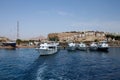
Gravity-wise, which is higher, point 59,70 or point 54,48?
point 54,48

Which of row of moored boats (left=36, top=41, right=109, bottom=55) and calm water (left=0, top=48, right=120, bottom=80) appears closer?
calm water (left=0, top=48, right=120, bottom=80)

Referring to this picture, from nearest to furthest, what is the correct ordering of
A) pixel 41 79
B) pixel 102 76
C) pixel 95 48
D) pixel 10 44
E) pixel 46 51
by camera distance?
pixel 41 79 < pixel 102 76 < pixel 46 51 < pixel 95 48 < pixel 10 44

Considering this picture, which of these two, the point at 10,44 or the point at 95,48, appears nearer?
the point at 95,48

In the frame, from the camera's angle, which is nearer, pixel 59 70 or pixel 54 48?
pixel 59 70

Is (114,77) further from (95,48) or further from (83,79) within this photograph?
(95,48)

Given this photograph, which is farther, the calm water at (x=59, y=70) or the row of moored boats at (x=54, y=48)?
the row of moored boats at (x=54, y=48)

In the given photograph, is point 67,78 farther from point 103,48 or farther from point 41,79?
point 103,48

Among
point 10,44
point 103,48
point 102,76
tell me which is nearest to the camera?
point 102,76

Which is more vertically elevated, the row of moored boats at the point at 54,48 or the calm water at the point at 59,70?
the row of moored boats at the point at 54,48

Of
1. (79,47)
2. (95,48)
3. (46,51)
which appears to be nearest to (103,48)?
(95,48)

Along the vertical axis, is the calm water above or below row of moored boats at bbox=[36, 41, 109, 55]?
below

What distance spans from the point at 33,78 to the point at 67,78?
17.5ft

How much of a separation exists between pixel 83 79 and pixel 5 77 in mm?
12660

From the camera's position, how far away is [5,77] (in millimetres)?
38312
